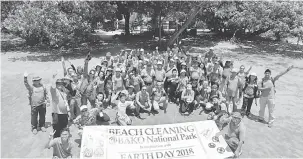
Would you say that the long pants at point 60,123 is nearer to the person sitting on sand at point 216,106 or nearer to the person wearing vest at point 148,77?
the person wearing vest at point 148,77

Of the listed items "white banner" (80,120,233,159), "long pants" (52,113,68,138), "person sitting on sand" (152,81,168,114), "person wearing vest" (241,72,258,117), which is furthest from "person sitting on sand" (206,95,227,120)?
"long pants" (52,113,68,138)

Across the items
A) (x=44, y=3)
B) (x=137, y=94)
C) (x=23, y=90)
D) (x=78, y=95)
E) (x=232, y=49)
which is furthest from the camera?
(x=232, y=49)

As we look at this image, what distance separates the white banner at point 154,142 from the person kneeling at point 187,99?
1.67m

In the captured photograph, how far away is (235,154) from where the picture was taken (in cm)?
598

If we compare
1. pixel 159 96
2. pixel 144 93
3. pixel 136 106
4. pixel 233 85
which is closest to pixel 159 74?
pixel 159 96

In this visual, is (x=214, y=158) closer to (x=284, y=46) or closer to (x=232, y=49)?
(x=232, y=49)

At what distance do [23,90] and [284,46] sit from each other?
23.3 metres

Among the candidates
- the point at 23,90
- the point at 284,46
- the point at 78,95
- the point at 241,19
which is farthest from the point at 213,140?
the point at 284,46

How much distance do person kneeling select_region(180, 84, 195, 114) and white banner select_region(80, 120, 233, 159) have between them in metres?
1.67

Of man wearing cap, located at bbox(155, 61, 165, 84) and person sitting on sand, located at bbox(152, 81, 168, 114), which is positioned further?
man wearing cap, located at bbox(155, 61, 165, 84)

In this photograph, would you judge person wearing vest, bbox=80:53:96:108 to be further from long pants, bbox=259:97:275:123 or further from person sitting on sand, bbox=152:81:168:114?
long pants, bbox=259:97:275:123

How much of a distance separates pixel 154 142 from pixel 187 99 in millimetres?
2633

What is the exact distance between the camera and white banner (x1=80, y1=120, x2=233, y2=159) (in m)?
5.79

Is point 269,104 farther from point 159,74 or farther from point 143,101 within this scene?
point 143,101
